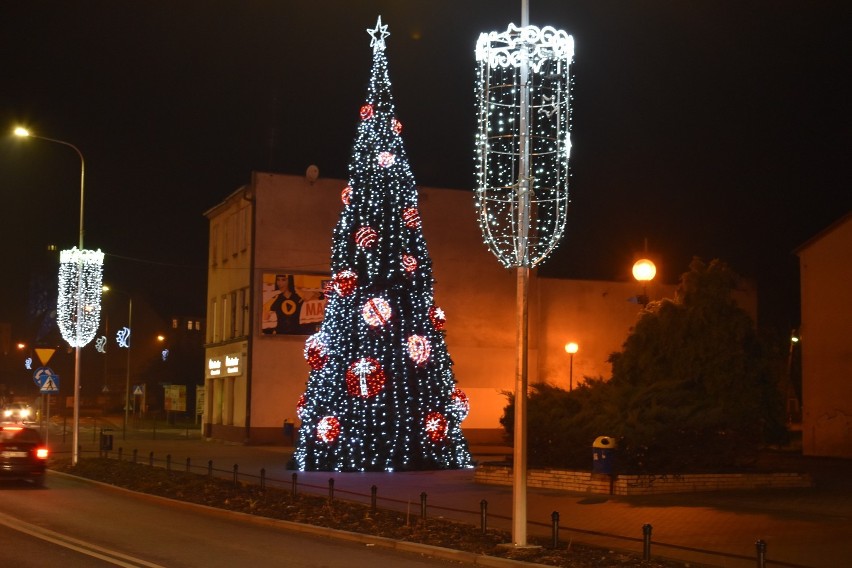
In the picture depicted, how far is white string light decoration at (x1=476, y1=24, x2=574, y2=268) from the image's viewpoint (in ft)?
47.1

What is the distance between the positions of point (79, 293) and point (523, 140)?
21.1 m

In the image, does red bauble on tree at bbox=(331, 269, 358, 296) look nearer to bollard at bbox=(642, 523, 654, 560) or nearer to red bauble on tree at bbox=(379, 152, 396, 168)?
red bauble on tree at bbox=(379, 152, 396, 168)

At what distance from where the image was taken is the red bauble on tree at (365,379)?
1073 inches

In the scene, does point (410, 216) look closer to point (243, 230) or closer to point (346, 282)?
point (346, 282)

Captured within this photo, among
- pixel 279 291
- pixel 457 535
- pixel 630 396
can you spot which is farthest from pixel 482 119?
pixel 279 291

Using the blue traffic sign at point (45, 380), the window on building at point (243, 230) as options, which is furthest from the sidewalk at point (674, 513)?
the window on building at point (243, 230)

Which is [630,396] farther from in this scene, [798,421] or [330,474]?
[798,421]

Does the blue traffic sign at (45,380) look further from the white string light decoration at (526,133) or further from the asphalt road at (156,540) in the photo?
the white string light decoration at (526,133)

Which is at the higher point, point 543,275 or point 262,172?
point 262,172

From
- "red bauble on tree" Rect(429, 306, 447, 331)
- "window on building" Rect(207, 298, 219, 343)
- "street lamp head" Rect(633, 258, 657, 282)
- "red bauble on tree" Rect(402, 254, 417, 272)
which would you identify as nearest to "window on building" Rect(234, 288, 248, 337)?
"window on building" Rect(207, 298, 219, 343)

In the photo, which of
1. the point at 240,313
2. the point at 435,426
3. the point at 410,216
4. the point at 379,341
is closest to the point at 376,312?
the point at 379,341

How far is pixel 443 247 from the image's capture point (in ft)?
152

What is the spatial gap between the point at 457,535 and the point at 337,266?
46.4 feet

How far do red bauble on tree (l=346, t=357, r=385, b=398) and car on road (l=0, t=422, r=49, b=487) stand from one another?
7.78 m
